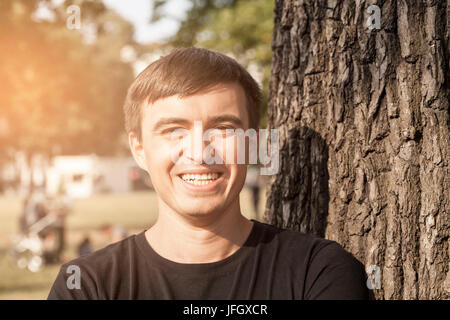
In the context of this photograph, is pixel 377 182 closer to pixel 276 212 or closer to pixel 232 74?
pixel 276 212

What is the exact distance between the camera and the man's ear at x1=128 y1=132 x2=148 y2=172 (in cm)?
252

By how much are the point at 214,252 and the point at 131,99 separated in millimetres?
798

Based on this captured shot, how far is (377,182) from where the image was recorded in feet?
8.80

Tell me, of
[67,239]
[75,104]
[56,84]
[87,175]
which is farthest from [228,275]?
[87,175]

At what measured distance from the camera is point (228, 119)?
233 cm

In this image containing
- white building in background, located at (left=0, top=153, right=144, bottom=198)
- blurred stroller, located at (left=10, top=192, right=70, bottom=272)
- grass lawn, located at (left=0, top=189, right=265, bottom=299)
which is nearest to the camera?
grass lawn, located at (left=0, top=189, right=265, bottom=299)

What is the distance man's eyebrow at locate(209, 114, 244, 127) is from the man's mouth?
22 cm

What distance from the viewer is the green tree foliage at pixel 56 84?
1825 cm

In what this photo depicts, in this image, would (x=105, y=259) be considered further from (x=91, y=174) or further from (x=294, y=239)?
(x=91, y=174)

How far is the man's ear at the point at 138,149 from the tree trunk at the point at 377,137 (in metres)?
0.84

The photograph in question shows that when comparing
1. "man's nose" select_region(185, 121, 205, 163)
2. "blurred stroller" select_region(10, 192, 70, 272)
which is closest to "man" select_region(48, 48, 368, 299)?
"man's nose" select_region(185, 121, 205, 163)

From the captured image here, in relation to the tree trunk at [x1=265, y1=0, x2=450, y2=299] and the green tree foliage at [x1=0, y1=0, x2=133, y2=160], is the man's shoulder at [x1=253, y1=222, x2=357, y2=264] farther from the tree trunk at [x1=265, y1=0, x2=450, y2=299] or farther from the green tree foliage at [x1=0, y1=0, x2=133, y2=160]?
the green tree foliage at [x1=0, y1=0, x2=133, y2=160]

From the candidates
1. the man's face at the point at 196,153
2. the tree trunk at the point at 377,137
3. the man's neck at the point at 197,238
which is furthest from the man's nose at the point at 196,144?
the tree trunk at the point at 377,137
